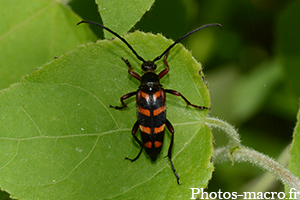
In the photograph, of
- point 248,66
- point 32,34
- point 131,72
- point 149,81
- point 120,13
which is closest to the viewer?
point 120,13

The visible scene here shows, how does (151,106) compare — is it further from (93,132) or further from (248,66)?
(248,66)

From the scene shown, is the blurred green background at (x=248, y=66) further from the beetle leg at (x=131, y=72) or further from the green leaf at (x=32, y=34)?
the beetle leg at (x=131, y=72)

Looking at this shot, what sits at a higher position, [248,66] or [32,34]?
[32,34]

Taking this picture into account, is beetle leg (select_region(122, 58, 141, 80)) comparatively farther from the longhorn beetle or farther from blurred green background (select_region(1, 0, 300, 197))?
blurred green background (select_region(1, 0, 300, 197))

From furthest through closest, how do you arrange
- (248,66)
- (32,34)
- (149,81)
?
(248,66)
(32,34)
(149,81)

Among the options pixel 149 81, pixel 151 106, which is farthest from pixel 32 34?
pixel 151 106

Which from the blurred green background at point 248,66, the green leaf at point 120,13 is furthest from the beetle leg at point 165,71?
the blurred green background at point 248,66
